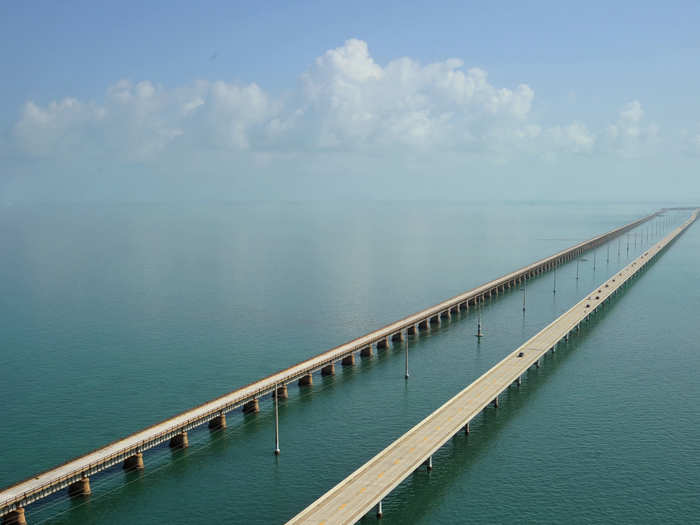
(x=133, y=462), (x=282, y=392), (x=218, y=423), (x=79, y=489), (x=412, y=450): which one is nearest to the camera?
(x=79, y=489)

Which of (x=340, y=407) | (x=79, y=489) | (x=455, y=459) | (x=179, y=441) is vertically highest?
(x=179, y=441)

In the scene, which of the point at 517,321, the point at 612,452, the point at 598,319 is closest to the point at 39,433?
the point at 612,452

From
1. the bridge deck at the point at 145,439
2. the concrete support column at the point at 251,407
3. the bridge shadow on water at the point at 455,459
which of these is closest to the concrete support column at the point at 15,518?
the bridge deck at the point at 145,439

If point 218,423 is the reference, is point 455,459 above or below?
below

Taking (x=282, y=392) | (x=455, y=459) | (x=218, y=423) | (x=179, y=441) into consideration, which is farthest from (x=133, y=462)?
(x=455, y=459)

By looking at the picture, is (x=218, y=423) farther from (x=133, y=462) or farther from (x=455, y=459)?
(x=455, y=459)

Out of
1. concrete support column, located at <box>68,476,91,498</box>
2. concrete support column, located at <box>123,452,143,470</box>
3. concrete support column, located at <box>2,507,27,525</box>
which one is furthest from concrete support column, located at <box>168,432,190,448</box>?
concrete support column, located at <box>2,507,27,525</box>

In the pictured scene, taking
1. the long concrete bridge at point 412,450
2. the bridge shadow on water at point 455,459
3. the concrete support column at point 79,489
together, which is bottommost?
the bridge shadow on water at point 455,459

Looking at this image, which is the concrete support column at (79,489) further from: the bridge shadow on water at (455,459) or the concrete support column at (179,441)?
the bridge shadow on water at (455,459)

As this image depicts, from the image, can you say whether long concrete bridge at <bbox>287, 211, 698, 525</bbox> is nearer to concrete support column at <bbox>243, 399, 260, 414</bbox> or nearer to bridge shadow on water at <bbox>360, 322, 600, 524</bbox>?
bridge shadow on water at <bbox>360, 322, 600, 524</bbox>
